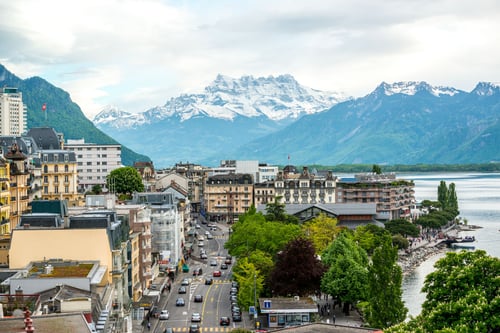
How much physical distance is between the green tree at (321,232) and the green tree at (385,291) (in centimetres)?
4195

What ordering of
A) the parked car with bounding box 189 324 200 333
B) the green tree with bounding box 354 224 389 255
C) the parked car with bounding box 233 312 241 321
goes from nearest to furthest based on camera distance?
1. the parked car with bounding box 189 324 200 333
2. the parked car with bounding box 233 312 241 321
3. the green tree with bounding box 354 224 389 255

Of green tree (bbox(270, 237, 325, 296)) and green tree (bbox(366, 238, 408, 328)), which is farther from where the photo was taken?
green tree (bbox(270, 237, 325, 296))

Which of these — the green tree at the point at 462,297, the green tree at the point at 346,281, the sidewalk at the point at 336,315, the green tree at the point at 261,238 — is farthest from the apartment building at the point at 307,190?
the green tree at the point at 462,297

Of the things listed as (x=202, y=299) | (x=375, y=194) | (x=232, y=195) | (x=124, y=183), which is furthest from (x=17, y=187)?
(x=232, y=195)

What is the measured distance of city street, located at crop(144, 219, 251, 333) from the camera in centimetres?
7169

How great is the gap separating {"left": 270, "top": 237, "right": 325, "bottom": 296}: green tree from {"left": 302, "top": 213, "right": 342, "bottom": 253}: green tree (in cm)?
2730

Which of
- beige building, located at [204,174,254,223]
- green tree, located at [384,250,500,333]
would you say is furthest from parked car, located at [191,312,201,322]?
beige building, located at [204,174,254,223]

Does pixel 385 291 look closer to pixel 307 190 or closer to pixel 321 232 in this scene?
pixel 321 232

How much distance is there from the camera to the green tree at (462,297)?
118ft

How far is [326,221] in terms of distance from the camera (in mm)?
121875

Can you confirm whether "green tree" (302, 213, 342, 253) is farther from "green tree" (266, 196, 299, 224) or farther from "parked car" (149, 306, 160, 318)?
"parked car" (149, 306, 160, 318)

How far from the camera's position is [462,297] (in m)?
38.3

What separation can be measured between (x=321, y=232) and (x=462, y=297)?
77414mm

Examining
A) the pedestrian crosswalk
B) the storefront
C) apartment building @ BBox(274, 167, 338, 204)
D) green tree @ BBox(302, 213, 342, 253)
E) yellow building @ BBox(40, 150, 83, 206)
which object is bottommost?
the pedestrian crosswalk
